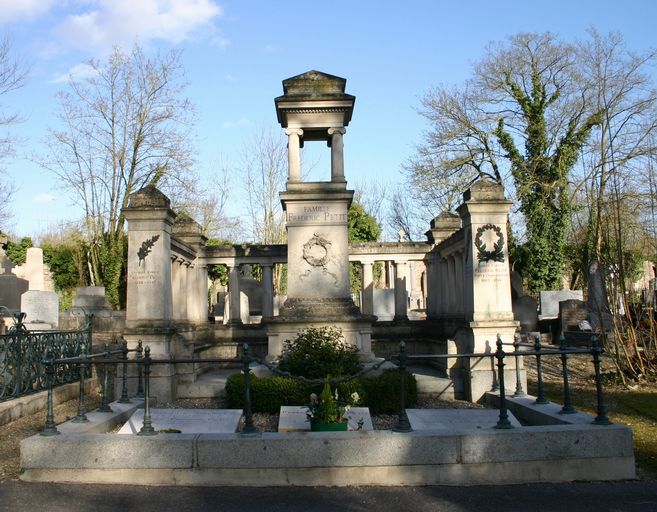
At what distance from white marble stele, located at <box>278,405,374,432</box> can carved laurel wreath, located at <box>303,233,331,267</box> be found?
13.8ft

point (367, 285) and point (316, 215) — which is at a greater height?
point (316, 215)

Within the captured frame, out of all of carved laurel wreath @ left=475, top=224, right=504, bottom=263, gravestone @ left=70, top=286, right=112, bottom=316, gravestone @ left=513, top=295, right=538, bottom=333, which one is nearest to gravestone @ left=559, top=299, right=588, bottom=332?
gravestone @ left=513, top=295, right=538, bottom=333

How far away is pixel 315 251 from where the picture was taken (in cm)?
1227

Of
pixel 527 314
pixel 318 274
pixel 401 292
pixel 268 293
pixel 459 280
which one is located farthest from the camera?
pixel 527 314

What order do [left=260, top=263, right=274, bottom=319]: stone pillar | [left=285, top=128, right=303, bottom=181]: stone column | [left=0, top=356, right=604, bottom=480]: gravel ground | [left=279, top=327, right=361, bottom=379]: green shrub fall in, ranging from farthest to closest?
1. [left=260, top=263, right=274, bottom=319]: stone pillar
2. [left=285, top=128, right=303, bottom=181]: stone column
3. [left=279, top=327, right=361, bottom=379]: green shrub
4. [left=0, top=356, right=604, bottom=480]: gravel ground

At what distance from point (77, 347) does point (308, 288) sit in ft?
15.8

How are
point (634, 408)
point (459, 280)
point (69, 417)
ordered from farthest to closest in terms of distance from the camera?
point (459, 280), point (634, 408), point (69, 417)

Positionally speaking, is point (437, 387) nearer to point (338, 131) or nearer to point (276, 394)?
point (276, 394)

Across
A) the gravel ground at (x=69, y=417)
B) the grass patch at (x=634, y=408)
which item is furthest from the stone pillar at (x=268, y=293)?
the grass patch at (x=634, y=408)

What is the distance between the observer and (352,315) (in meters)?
11.9

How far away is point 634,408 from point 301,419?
18.1ft

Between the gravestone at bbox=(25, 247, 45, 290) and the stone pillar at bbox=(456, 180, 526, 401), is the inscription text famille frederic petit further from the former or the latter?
the gravestone at bbox=(25, 247, 45, 290)

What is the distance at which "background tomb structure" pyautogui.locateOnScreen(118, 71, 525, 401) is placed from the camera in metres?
10.9

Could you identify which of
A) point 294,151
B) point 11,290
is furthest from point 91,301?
point 294,151
